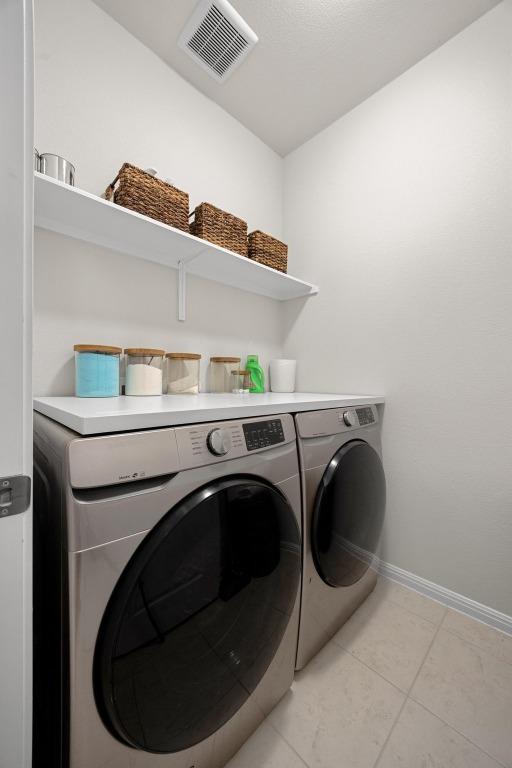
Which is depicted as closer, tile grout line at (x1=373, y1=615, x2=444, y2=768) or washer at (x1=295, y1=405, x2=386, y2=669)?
tile grout line at (x1=373, y1=615, x2=444, y2=768)

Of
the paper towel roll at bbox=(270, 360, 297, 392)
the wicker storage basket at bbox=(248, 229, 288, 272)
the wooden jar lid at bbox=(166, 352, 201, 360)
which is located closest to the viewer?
the wooden jar lid at bbox=(166, 352, 201, 360)

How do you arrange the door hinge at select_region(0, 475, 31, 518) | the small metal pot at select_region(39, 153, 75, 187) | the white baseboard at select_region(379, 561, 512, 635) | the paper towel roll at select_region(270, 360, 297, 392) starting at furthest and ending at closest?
the paper towel roll at select_region(270, 360, 297, 392) < the white baseboard at select_region(379, 561, 512, 635) < the small metal pot at select_region(39, 153, 75, 187) < the door hinge at select_region(0, 475, 31, 518)

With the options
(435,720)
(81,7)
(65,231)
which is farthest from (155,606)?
(81,7)

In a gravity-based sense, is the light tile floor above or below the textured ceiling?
below

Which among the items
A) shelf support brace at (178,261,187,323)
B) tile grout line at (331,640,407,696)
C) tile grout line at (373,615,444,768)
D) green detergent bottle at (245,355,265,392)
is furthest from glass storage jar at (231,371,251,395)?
tile grout line at (373,615,444,768)

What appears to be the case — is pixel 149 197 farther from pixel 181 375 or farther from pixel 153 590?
pixel 153 590

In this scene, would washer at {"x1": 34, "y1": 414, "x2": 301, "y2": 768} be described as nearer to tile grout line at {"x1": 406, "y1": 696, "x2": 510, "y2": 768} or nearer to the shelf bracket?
tile grout line at {"x1": 406, "y1": 696, "x2": 510, "y2": 768}

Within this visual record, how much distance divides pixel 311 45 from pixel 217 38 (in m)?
0.47

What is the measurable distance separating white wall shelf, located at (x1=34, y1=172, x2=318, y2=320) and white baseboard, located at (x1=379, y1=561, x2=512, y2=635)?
174cm

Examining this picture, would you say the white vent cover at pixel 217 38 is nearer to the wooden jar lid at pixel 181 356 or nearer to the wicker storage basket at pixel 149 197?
the wicker storage basket at pixel 149 197

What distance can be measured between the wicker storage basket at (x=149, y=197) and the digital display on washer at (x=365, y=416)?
1.16 m

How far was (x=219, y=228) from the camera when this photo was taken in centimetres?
147

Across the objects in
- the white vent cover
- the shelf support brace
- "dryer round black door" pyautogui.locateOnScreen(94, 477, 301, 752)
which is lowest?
"dryer round black door" pyautogui.locateOnScreen(94, 477, 301, 752)

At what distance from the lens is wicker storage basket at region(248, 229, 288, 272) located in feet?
5.56
